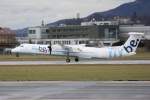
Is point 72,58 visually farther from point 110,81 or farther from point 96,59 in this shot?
point 110,81

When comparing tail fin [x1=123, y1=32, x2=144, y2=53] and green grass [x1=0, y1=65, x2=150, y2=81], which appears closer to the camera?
green grass [x1=0, y1=65, x2=150, y2=81]

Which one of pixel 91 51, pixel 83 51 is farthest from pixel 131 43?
pixel 83 51

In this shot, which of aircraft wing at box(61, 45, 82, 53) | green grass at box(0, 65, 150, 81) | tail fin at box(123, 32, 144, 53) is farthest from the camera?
aircraft wing at box(61, 45, 82, 53)

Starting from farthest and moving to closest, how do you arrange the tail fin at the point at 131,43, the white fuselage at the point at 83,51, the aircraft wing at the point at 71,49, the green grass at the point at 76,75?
the aircraft wing at the point at 71,49 → the tail fin at the point at 131,43 → the white fuselage at the point at 83,51 → the green grass at the point at 76,75

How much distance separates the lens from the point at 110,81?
3297 cm

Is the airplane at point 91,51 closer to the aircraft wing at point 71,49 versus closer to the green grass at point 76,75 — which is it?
the aircraft wing at point 71,49

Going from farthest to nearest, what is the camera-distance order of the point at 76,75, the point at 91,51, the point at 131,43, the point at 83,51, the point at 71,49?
the point at 131,43 < the point at 71,49 < the point at 83,51 < the point at 91,51 < the point at 76,75

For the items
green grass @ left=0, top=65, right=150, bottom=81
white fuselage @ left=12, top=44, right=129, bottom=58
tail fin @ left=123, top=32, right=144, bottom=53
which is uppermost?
tail fin @ left=123, top=32, right=144, bottom=53

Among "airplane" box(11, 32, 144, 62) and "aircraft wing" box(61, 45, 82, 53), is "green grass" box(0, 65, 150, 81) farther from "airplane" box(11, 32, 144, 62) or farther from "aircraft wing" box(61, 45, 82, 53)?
"aircraft wing" box(61, 45, 82, 53)

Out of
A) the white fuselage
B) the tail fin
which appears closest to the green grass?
the white fuselage

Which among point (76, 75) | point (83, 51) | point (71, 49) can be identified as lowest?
point (76, 75)

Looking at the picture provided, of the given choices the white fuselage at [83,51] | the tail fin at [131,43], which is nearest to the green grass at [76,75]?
the white fuselage at [83,51]

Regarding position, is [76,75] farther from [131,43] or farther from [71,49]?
[131,43]

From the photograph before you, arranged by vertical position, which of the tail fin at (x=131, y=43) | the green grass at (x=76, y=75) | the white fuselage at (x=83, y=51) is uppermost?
the tail fin at (x=131, y=43)
